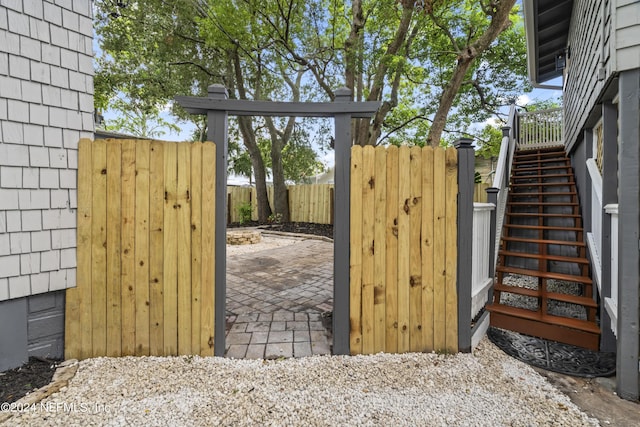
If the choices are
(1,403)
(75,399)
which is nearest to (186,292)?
(75,399)

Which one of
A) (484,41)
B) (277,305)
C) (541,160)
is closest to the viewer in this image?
(277,305)

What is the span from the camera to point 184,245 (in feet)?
7.38

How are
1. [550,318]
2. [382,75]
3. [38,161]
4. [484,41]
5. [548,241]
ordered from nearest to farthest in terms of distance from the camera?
→ [38,161]
[550,318]
[548,241]
[484,41]
[382,75]

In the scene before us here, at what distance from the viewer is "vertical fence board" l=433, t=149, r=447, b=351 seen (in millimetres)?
2309

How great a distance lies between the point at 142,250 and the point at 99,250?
0.34 metres

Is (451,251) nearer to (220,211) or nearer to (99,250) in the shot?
(220,211)

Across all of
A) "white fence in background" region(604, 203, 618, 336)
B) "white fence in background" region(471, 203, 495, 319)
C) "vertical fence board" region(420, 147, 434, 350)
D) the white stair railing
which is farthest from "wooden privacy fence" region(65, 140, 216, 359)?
the white stair railing

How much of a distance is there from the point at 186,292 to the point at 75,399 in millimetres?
869

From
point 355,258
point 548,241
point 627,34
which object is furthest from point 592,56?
point 355,258

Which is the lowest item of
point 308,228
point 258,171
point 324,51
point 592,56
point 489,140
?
point 308,228

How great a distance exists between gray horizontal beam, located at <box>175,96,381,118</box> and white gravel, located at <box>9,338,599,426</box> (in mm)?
1982

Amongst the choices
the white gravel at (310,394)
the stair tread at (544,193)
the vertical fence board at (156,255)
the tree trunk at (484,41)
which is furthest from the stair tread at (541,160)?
the vertical fence board at (156,255)

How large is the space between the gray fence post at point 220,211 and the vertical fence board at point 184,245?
0.22m

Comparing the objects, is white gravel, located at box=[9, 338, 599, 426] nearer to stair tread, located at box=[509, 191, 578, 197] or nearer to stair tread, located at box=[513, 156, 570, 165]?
stair tread, located at box=[509, 191, 578, 197]
